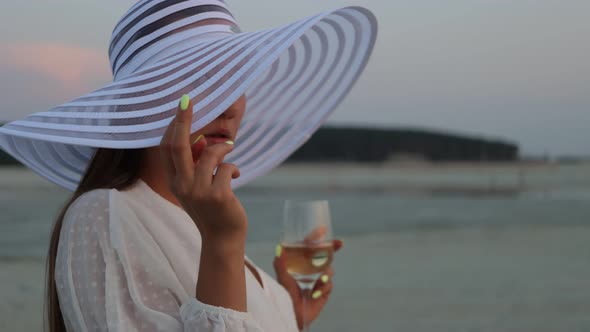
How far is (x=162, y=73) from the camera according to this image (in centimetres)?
145

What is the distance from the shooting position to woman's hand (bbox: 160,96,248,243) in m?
1.20

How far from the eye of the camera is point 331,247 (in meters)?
2.12

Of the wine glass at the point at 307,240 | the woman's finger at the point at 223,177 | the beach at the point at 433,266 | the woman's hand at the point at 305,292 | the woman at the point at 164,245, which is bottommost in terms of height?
the beach at the point at 433,266

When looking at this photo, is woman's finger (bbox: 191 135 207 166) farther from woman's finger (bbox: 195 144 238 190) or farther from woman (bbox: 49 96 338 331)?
woman's finger (bbox: 195 144 238 190)

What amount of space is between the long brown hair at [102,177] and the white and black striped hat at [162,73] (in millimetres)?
118

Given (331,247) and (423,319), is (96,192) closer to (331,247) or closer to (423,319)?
(331,247)

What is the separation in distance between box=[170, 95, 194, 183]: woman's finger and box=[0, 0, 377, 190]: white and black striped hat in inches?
7.0

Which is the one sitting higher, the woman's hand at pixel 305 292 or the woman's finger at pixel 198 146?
the woman's finger at pixel 198 146

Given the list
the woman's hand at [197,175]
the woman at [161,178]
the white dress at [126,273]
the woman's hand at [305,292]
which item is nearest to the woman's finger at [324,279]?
the woman's hand at [305,292]

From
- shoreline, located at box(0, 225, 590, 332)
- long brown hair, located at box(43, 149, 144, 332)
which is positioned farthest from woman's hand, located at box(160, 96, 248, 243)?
shoreline, located at box(0, 225, 590, 332)

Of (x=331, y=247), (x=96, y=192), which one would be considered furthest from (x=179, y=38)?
(x=331, y=247)

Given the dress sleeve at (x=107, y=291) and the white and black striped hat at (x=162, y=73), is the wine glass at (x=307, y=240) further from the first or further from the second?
the dress sleeve at (x=107, y=291)

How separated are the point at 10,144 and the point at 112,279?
1.53 feet

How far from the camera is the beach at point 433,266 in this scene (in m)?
6.38
